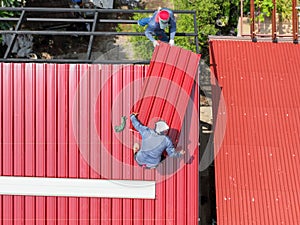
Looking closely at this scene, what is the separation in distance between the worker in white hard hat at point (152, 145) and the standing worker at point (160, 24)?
2.38m

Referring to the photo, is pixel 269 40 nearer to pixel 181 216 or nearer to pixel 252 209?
pixel 252 209

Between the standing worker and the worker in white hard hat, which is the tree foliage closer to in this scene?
the standing worker

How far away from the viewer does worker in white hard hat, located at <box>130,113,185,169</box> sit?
8492 millimetres

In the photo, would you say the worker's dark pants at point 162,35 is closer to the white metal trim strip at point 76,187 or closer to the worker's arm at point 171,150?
the worker's arm at point 171,150

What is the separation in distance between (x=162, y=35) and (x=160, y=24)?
1037mm

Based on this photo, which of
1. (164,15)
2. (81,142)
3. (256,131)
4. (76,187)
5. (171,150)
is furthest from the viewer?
(256,131)

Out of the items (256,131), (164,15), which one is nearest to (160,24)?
(164,15)

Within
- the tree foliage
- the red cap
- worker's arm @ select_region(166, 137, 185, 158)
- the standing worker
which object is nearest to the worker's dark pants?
the standing worker

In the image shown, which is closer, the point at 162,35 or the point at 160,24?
the point at 160,24

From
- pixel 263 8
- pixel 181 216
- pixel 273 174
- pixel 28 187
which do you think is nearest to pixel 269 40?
pixel 263 8

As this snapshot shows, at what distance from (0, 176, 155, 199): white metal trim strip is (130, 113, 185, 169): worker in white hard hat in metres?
0.79

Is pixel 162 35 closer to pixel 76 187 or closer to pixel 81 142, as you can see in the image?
pixel 81 142

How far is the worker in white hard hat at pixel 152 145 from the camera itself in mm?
8492

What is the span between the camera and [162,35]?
10438 mm
